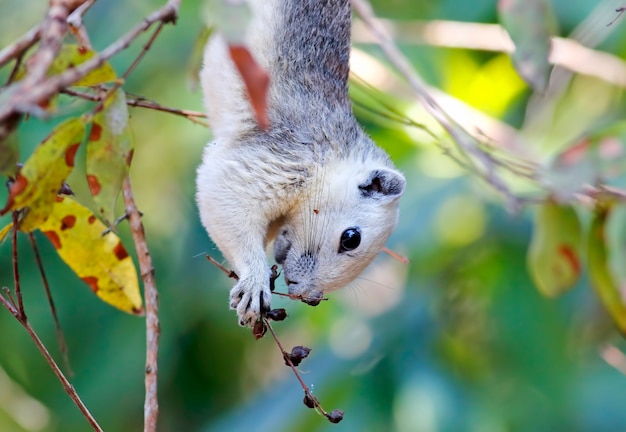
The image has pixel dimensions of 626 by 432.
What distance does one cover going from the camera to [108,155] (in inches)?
52.2

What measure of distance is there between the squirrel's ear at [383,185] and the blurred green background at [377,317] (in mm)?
842

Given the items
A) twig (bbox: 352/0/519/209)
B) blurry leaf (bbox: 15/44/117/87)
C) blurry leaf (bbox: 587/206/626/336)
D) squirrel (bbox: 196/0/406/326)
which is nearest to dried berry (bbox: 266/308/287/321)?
squirrel (bbox: 196/0/406/326)

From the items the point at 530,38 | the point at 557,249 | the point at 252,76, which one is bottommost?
the point at 557,249

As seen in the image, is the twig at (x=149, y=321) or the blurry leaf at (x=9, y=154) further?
the twig at (x=149, y=321)

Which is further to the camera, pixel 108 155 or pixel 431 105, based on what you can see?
pixel 431 105

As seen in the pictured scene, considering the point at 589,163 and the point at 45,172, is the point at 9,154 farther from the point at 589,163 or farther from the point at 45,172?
the point at 589,163

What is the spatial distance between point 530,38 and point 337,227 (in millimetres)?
609

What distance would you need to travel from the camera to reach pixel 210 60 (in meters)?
2.09

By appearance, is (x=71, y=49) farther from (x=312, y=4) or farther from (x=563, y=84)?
(x=563, y=84)

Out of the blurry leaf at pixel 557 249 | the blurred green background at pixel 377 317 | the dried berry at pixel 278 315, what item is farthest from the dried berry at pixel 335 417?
the blurred green background at pixel 377 317

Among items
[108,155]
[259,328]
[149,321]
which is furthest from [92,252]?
[108,155]

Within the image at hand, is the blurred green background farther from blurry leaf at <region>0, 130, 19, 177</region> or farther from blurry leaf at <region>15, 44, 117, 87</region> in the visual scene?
blurry leaf at <region>0, 130, 19, 177</region>

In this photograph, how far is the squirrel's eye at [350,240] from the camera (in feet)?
6.49

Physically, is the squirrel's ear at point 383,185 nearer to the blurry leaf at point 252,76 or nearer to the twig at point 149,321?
the twig at point 149,321
